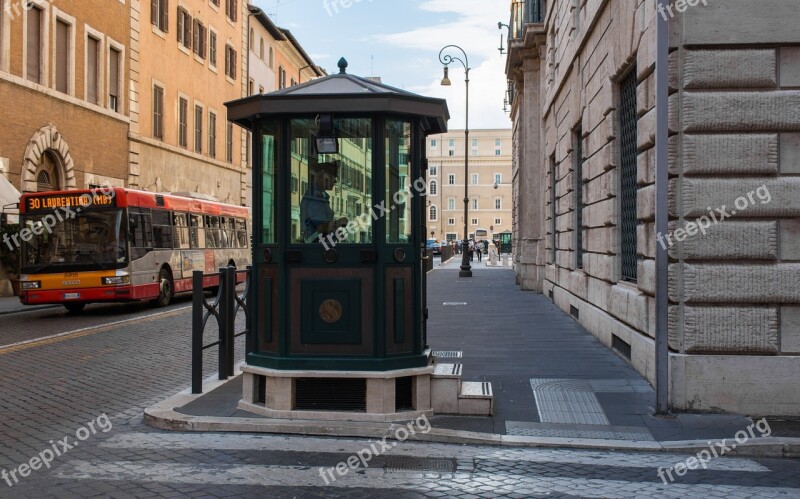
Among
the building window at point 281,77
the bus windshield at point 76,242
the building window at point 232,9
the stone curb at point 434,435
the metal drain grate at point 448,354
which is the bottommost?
the stone curb at point 434,435

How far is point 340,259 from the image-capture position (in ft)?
24.5

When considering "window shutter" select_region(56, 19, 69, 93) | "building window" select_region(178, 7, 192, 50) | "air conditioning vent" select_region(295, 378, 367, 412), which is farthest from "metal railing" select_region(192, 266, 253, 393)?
"building window" select_region(178, 7, 192, 50)

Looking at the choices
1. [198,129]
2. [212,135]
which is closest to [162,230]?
[198,129]

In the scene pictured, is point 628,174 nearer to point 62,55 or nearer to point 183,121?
point 62,55

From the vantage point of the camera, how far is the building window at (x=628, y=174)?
10.7 m

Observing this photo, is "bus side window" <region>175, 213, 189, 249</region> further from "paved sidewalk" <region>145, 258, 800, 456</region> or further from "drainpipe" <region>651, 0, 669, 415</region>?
"drainpipe" <region>651, 0, 669, 415</region>

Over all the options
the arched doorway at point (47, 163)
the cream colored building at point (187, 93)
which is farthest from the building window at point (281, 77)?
the arched doorway at point (47, 163)

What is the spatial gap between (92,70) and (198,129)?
1075 centimetres

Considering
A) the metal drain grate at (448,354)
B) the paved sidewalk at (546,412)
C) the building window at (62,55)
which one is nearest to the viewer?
the paved sidewalk at (546,412)

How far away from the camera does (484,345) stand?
12406 millimetres

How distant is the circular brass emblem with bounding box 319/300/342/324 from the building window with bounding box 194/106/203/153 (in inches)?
1340

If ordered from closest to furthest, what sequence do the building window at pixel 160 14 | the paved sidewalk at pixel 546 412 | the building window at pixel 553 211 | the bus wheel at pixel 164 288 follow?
the paved sidewalk at pixel 546 412 → the bus wheel at pixel 164 288 → the building window at pixel 553 211 → the building window at pixel 160 14

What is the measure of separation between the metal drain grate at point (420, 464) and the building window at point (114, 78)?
27759 millimetres

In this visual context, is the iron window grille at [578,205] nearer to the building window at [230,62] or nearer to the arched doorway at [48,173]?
the arched doorway at [48,173]
